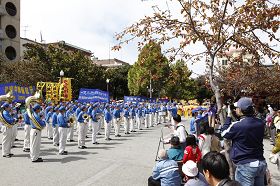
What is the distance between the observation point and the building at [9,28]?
147 feet

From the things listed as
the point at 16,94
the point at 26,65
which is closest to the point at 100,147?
the point at 16,94

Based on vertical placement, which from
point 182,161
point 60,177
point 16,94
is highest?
point 16,94

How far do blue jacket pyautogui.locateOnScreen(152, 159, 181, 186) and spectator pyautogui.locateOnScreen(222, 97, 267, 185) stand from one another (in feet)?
4.66

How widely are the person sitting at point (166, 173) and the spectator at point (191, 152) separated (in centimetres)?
76

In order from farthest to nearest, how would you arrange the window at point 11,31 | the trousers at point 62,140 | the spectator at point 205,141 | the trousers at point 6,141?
the window at point 11,31, the trousers at point 62,140, the trousers at point 6,141, the spectator at point 205,141

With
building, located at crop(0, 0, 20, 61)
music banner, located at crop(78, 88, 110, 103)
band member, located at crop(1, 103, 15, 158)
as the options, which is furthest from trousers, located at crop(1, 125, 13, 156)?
building, located at crop(0, 0, 20, 61)

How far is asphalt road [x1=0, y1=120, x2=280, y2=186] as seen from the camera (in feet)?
26.8

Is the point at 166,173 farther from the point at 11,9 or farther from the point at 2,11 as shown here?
the point at 11,9

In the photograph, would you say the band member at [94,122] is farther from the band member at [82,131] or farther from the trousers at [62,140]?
the trousers at [62,140]

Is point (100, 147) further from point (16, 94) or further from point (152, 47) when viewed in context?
point (16, 94)

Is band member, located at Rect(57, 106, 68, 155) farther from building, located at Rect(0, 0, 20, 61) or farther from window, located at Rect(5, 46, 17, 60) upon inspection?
window, located at Rect(5, 46, 17, 60)

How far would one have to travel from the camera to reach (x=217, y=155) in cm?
317

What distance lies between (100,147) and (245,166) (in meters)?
10.3

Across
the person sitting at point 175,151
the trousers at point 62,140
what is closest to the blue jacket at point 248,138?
the person sitting at point 175,151
